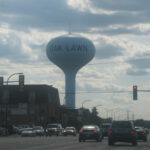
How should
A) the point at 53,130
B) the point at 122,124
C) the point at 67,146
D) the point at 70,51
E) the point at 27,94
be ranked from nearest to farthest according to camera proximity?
the point at 67,146
the point at 122,124
the point at 53,130
the point at 27,94
the point at 70,51

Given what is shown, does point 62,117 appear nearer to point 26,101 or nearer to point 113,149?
point 26,101

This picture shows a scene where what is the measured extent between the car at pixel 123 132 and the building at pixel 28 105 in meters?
79.0

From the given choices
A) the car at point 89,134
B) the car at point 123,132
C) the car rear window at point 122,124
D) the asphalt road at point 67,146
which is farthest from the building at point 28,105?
the car at point 123,132

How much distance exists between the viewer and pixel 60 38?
124 meters

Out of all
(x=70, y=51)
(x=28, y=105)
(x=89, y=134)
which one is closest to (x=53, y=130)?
(x=89, y=134)

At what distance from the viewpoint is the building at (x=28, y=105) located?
117062 mm

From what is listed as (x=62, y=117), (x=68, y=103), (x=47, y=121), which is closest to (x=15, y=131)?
A: (x=47, y=121)

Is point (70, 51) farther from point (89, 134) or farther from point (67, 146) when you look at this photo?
point (67, 146)

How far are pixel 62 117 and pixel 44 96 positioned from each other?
21.6 meters

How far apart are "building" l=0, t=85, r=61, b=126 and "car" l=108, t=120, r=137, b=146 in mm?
78983

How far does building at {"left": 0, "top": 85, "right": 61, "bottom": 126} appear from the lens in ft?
384

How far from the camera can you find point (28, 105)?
117m

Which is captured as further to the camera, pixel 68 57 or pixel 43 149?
pixel 68 57

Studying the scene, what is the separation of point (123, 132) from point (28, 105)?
8263 centimetres
